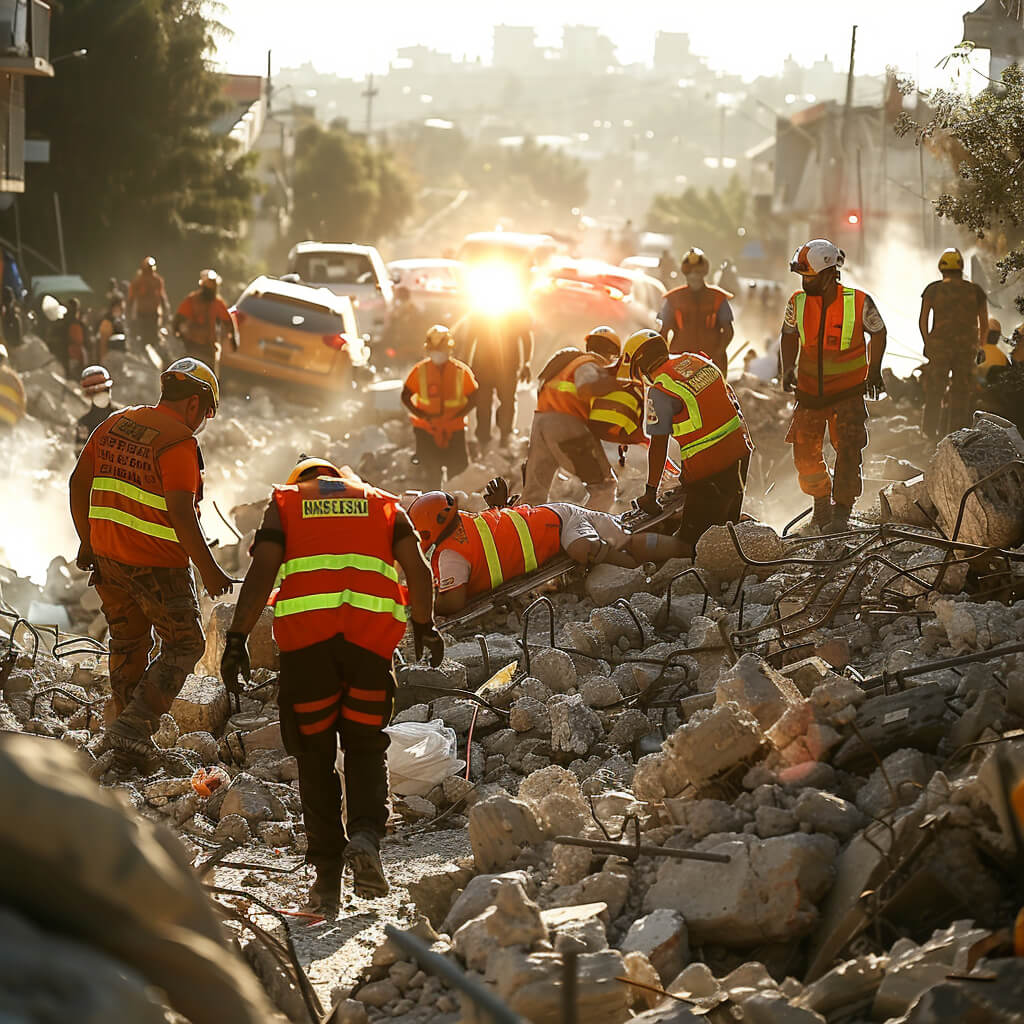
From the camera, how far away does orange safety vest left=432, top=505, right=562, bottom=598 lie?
8508mm

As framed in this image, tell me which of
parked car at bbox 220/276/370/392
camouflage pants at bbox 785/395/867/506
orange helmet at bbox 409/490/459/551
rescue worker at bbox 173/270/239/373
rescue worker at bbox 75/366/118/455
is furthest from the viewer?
parked car at bbox 220/276/370/392

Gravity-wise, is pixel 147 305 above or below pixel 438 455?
above

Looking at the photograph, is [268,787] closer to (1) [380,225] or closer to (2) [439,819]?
(2) [439,819]

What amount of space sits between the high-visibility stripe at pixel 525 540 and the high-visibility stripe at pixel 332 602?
347 centimetres

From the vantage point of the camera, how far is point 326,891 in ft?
17.6

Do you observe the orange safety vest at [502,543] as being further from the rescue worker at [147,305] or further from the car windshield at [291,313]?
the rescue worker at [147,305]

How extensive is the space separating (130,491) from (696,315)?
6.20 metres

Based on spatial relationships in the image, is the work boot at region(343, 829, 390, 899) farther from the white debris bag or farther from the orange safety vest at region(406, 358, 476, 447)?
the orange safety vest at region(406, 358, 476, 447)

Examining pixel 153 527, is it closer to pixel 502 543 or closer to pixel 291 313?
pixel 502 543

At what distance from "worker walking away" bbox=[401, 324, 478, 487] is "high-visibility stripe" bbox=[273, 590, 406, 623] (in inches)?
278

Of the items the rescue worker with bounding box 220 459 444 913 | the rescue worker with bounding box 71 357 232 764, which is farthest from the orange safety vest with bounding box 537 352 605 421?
the rescue worker with bounding box 220 459 444 913

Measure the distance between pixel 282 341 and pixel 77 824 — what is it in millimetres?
16039

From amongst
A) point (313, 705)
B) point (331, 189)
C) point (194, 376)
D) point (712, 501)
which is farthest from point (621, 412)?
point (331, 189)

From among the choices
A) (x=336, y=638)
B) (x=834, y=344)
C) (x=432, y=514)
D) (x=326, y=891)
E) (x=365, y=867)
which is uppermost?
(x=834, y=344)
